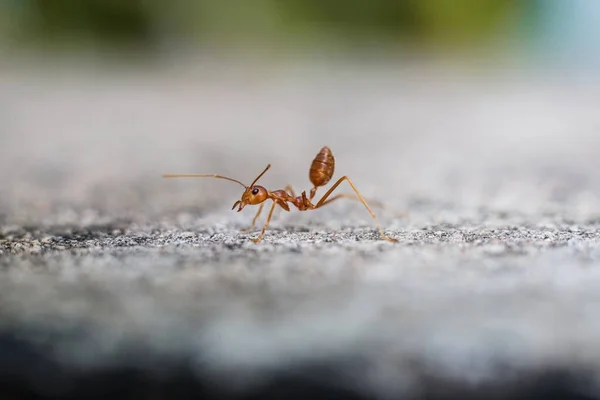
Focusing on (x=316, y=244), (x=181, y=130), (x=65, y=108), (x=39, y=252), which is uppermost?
(x=65, y=108)

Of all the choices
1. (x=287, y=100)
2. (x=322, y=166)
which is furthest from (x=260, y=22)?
(x=322, y=166)

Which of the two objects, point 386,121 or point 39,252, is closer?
point 39,252

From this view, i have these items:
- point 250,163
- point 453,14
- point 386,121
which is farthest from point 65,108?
point 453,14

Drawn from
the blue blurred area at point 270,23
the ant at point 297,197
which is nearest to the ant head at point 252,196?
the ant at point 297,197

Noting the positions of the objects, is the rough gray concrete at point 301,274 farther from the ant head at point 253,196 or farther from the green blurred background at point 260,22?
the green blurred background at point 260,22

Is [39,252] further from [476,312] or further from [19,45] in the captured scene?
[19,45]

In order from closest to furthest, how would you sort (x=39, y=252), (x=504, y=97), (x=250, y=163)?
(x=39, y=252), (x=250, y=163), (x=504, y=97)

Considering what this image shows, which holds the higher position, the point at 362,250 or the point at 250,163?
the point at 250,163
